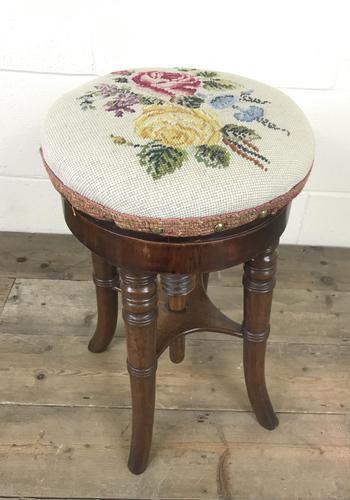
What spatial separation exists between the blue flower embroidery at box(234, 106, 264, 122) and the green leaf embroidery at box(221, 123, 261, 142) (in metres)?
0.03

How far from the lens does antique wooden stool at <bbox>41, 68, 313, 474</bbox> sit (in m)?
0.58

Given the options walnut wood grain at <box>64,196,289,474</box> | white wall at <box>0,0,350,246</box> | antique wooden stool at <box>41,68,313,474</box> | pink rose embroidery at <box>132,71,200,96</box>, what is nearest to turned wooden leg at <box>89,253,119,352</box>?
walnut wood grain at <box>64,196,289,474</box>

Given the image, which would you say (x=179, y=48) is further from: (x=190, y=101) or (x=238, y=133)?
(x=238, y=133)

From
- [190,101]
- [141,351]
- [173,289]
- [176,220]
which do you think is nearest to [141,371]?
[141,351]

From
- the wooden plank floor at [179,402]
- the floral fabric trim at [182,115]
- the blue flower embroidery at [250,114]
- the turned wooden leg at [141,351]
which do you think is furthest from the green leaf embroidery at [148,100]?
the wooden plank floor at [179,402]

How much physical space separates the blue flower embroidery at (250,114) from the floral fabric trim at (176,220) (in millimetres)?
129

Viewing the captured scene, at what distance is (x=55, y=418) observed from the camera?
3.13 ft

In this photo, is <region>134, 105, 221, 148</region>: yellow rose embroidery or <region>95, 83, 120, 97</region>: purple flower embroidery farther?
<region>95, 83, 120, 97</region>: purple flower embroidery

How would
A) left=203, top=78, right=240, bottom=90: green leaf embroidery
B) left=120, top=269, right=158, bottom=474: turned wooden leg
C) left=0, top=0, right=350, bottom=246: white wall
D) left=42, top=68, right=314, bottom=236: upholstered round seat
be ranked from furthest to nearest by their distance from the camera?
left=0, top=0, right=350, bottom=246: white wall
left=203, top=78, right=240, bottom=90: green leaf embroidery
left=120, top=269, right=158, bottom=474: turned wooden leg
left=42, top=68, right=314, bottom=236: upholstered round seat

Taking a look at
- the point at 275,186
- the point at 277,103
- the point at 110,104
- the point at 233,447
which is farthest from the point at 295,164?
the point at 233,447

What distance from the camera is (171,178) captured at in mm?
579

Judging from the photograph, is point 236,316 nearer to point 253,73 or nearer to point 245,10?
point 253,73

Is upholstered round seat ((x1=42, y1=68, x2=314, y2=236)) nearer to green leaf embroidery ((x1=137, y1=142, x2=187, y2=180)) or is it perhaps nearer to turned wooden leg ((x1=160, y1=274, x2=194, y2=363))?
green leaf embroidery ((x1=137, y1=142, x2=187, y2=180))

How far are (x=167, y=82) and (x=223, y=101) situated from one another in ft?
0.35
